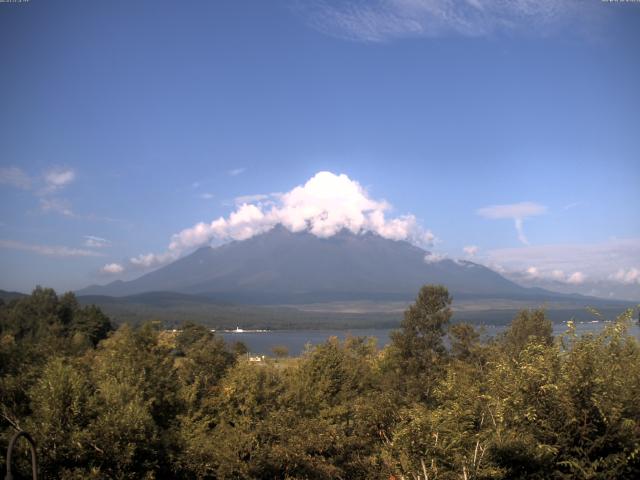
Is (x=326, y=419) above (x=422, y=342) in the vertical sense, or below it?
below

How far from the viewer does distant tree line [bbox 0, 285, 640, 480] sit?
13133mm

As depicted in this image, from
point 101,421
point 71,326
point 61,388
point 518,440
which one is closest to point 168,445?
point 101,421

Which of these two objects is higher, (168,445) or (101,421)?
(101,421)

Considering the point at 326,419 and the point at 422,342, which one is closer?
the point at 326,419

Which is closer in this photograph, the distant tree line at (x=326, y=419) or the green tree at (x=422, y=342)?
the distant tree line at (x=326, y=419)

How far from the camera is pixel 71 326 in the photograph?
78062 millimetres

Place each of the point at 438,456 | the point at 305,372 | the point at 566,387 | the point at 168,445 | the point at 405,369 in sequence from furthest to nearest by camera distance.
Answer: the point at 405,369
the point at 305,372
the point at 168,445
the point at 438,456
the point at 566,387

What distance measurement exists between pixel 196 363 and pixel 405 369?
56.6ft

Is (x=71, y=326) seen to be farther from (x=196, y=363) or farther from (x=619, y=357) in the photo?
(x=619, y=357)

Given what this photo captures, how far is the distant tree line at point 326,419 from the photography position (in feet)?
43.1

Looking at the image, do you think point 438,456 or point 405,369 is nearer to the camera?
point 438,456

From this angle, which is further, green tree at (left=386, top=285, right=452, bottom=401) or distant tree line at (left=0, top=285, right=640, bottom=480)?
green tree at (left=386, top=285, right=452, bottom=401)

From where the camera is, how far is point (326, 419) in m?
26.3

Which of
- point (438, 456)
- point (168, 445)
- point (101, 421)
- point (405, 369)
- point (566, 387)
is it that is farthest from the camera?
point (405, 369)
